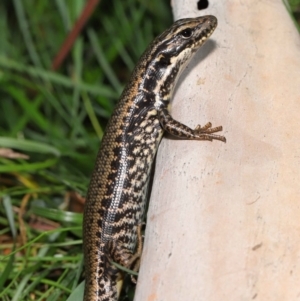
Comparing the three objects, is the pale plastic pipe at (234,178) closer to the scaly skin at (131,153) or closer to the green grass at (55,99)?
the scaly skin at (131,153)

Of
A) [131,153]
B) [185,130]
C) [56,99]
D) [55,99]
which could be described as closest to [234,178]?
[185,130]

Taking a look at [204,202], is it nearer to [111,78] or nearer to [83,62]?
[111,78]

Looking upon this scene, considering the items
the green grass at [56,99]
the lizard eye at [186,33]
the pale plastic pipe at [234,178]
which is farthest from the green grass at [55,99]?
the lizard eye at [186,33]

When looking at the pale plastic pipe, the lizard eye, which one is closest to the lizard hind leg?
the pale plastic pipe

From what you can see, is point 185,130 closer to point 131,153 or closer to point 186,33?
point 131,153

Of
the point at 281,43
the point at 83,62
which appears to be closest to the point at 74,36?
the point at 83,62

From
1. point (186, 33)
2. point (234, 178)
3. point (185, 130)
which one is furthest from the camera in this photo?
point (186, 33)
